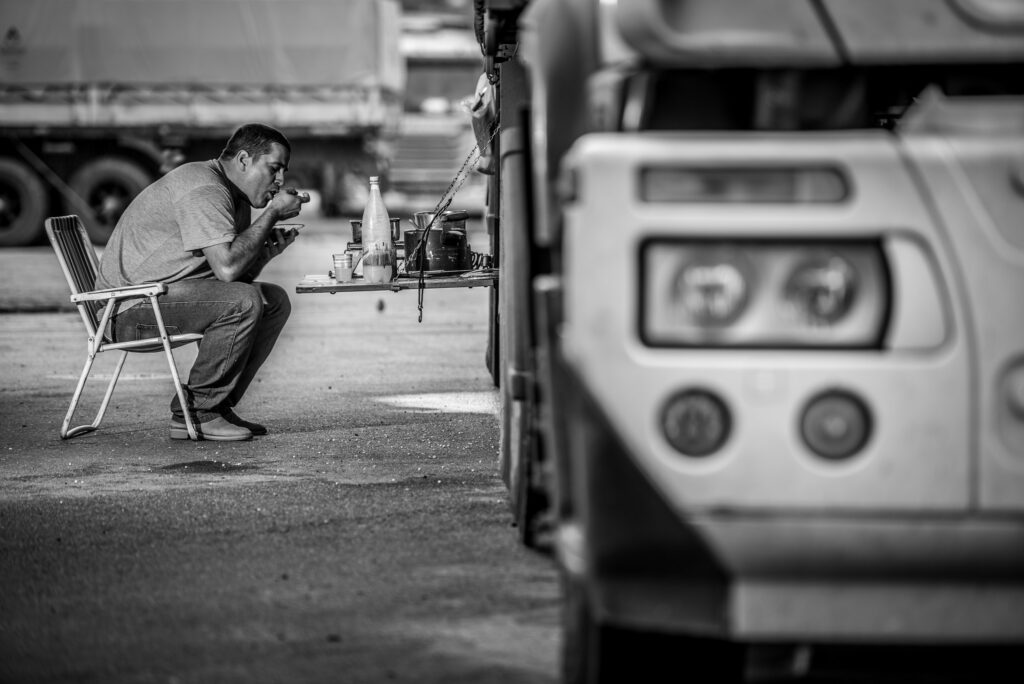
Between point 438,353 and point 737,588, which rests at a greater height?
point 737,588

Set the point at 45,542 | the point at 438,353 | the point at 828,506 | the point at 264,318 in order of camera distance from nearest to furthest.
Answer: the point at 828,506 → the point at 45,542 → the point at 264,318 → the point at 438,353

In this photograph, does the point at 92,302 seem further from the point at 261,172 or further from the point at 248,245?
the point at 261,172

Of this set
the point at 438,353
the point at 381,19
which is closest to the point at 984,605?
the point at 438,353

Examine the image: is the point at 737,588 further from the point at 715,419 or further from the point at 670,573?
the point at 715,419

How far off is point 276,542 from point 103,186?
19408 mm

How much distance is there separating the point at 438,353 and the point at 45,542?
5147 millimetres

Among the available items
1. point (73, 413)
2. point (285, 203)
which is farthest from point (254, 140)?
point (73, 413)

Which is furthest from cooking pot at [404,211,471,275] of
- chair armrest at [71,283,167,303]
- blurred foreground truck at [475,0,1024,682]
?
blurred foreground truck at [475,0,1024,682]

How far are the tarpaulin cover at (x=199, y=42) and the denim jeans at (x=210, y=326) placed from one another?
17.4m

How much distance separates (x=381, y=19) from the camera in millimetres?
23938

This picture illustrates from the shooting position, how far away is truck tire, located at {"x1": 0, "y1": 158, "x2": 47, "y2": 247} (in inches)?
874

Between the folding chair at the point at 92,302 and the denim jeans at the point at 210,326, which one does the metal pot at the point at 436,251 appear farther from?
the folding chair at the point at 92,302

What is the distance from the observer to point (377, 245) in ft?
19.4

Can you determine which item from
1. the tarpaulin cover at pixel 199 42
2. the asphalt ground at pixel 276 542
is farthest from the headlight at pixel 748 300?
the tarpaulin cover at pixel 199 42
